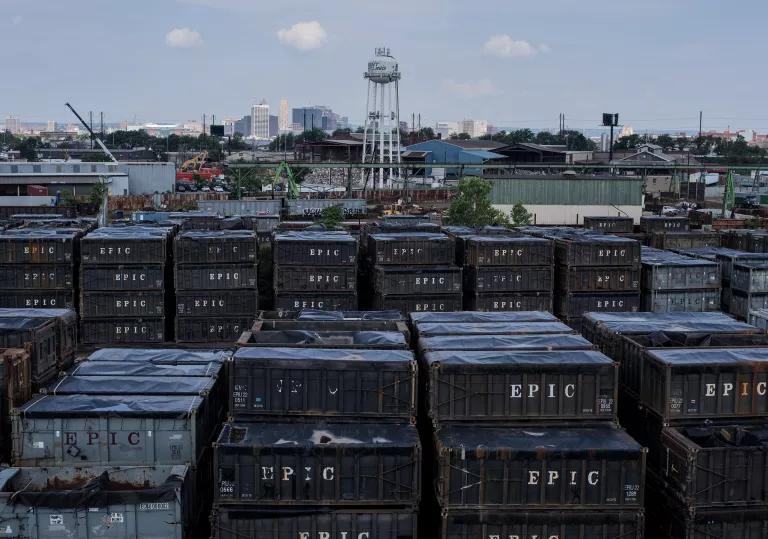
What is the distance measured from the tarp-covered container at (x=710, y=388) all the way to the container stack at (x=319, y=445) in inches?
202

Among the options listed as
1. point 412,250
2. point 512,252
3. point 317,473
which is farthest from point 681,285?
point 317,473

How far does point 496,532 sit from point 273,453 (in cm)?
438

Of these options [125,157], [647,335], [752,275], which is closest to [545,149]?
[125,157]

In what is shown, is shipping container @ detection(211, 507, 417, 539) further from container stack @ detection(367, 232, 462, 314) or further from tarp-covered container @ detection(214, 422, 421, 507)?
container stack @ detection(367, 232, 462, 314)

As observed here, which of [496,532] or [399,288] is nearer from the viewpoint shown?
[496,532]

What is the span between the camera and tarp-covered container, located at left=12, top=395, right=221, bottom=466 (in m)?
16.9

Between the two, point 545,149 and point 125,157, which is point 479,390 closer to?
point 545,149

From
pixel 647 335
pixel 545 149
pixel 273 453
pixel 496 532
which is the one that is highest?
pixel 545 149

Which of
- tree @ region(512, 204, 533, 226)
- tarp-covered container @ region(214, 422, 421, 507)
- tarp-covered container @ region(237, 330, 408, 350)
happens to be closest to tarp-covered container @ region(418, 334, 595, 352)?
tarp-covered container @ region(237, 330, 408, 350)

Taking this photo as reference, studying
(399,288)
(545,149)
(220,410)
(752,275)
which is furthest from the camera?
(545,149)

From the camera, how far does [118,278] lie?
104ft

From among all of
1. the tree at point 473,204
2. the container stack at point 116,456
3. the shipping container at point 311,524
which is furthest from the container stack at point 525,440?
the tree at point 473,204

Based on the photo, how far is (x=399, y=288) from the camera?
1255 inches

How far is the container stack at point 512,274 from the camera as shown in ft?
107
